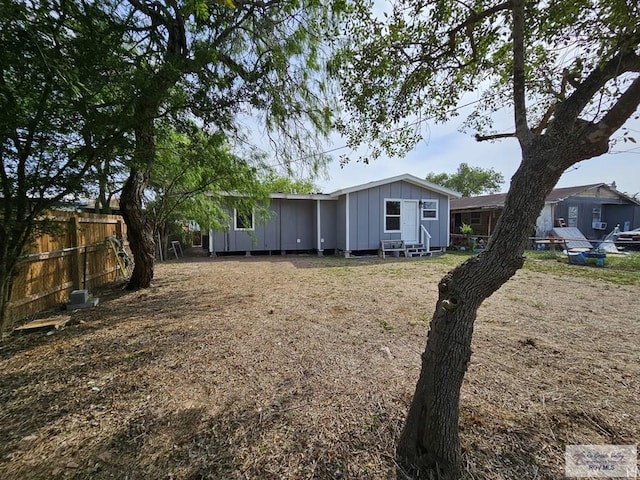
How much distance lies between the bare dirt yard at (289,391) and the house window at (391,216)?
25.4 feet

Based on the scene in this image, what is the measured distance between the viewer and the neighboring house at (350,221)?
11883 mm

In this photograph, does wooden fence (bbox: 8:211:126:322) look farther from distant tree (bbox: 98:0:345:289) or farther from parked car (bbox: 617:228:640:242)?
parked car (bbox: 617:228:640:242)

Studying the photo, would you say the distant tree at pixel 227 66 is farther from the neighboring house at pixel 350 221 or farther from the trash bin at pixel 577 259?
the trash bin at pixel 577 259

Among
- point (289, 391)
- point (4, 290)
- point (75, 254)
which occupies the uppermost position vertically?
point (75, 254)

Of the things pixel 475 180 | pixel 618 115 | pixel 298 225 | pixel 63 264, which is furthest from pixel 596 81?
pixel 475 180

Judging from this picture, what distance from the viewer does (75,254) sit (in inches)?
205

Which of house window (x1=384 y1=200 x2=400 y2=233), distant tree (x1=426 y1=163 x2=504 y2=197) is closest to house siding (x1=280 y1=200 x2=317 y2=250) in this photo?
house window (x1=384 y1=200 x2=400 y2=233)

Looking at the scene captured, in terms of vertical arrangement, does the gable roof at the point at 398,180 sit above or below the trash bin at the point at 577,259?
above

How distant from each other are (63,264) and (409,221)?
36.3ft

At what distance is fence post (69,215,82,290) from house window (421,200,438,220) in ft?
37.5

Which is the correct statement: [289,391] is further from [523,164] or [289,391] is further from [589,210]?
[589,210]

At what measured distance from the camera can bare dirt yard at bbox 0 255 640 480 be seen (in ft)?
5.68

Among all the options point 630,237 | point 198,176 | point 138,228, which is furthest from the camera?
point 630,237

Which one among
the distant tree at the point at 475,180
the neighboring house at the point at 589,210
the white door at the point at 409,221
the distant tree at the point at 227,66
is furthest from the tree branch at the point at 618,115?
the distant tree at the point at 475,180
